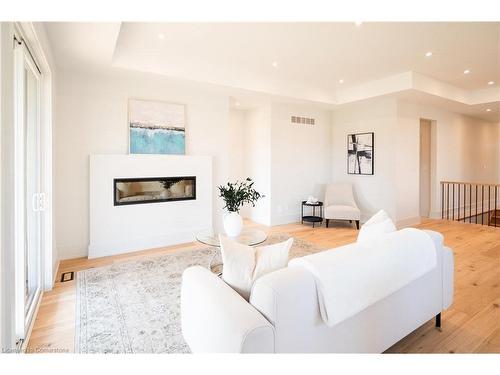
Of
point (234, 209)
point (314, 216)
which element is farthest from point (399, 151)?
point (234, 209)

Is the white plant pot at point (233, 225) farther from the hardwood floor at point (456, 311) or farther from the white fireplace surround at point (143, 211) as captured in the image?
the white fireplace surround at point (143, 211)

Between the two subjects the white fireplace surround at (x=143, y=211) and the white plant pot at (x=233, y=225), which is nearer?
the white plant pot at (x=233, y=225)

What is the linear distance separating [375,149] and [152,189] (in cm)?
433

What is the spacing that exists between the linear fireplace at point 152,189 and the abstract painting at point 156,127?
43cm

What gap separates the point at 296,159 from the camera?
6109 millimetres

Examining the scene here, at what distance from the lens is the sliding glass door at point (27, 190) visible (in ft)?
6.58

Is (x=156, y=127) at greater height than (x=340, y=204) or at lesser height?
greater

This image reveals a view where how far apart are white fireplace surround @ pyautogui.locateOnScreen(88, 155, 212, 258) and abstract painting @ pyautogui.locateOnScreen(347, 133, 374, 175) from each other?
10.5 feet

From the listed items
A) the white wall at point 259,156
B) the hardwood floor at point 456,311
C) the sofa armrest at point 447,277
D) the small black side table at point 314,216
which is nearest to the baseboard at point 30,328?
the hardwood floor at point 456,311

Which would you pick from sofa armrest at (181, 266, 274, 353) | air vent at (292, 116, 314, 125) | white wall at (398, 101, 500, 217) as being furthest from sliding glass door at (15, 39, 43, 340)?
white wall at (398, 101, 500, 217)

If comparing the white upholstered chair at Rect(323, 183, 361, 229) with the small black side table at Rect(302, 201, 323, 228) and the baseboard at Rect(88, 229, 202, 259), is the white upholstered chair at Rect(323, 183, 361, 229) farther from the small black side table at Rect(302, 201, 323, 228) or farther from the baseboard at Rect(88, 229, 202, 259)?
the baseboard at Rect(88, 229, 202, 259)

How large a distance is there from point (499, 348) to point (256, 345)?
6.34 feet

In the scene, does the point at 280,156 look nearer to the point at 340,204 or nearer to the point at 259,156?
the point at 259,156
